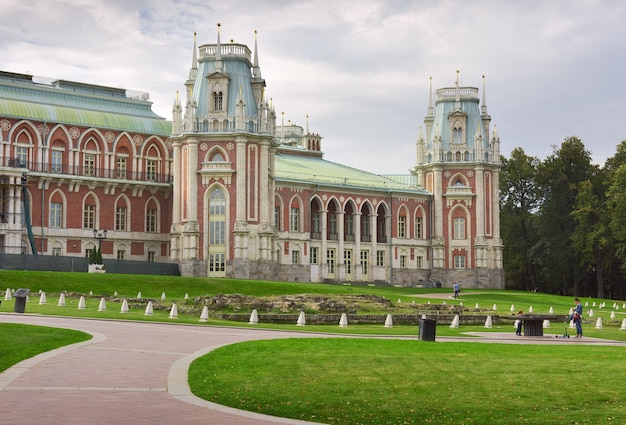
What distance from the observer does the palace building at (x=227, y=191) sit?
80812 mm

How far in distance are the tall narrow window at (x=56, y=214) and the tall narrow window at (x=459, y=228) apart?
42.6m

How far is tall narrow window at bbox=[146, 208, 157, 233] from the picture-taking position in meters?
88.3

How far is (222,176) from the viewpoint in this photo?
8119 centimetres

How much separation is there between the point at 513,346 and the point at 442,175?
A: 239 ft

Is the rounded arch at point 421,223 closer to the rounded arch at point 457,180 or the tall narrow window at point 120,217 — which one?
the rounded arch at point 457,180

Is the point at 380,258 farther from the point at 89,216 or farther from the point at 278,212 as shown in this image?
the point at 89,216

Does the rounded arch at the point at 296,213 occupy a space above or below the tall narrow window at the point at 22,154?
below

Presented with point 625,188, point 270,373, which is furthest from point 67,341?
point 625,188

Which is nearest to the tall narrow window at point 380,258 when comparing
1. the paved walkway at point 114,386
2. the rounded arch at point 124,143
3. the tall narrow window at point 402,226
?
the tall narrow window at point 402,226

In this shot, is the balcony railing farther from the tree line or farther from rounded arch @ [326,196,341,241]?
the tree line

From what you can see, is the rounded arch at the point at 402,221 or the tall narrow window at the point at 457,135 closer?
the rounded arch at the point at 402,221

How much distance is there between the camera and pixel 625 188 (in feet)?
290

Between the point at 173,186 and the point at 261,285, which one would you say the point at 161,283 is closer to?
the point at 261,285

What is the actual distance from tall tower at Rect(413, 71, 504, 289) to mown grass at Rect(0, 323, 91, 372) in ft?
242
